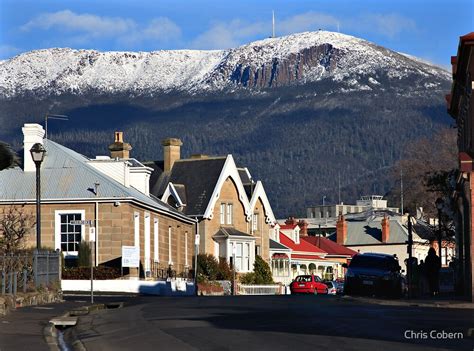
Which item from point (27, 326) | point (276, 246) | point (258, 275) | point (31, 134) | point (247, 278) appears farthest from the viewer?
point (276, 246)

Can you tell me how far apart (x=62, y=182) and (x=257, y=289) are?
839 inches

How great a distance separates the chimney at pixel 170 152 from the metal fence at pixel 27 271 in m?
44.5

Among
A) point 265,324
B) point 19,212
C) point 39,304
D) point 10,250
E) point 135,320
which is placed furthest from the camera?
point 19,212

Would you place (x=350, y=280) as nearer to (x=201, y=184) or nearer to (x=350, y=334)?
(x=350, y=334)

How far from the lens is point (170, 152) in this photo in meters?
84.3

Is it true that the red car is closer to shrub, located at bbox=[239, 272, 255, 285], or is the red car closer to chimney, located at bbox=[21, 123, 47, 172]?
shrub, located at bbox=[239, 272, 255, 285]

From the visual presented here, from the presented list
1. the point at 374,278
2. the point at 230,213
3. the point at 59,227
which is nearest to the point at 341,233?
the point at 230,213

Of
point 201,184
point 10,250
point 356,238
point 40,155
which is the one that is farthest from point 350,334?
point 356,238

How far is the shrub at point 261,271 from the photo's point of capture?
81625 mm

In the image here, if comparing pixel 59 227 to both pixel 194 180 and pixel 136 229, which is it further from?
pixel 194 180

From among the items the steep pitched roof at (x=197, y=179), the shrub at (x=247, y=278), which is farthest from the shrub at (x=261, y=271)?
the steep pitched roof at (x=197, y=179)

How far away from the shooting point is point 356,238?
137375 millimetres

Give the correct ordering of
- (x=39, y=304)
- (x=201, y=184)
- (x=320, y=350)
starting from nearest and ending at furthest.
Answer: (x=320, y=350) → (x=39, y=304) → (x=201, y=184)

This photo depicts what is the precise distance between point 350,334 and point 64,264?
3688 cm
